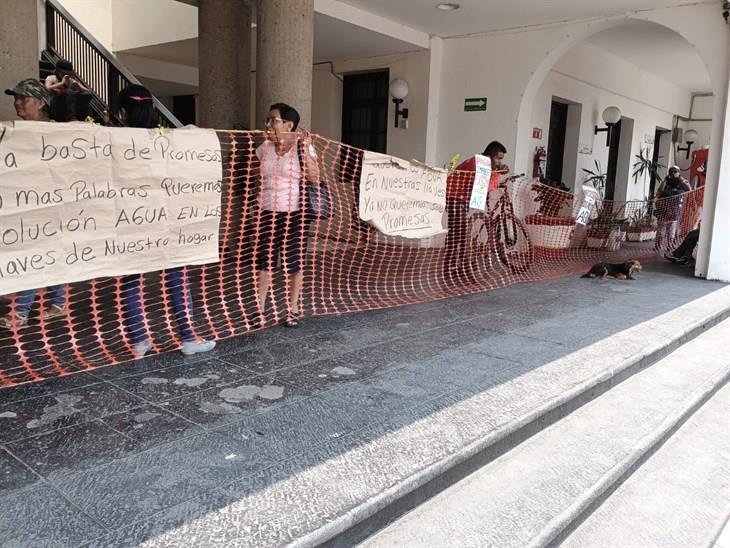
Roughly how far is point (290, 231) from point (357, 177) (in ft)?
3.33

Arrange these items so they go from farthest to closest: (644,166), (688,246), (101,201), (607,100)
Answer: (644,166) < (607,100) < (688,246) < (101,201)

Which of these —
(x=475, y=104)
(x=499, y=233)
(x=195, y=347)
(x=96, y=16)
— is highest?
(x=96, y=16)

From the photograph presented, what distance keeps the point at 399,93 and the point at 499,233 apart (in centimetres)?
361

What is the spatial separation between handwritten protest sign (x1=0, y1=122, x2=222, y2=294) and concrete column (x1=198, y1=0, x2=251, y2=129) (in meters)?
4.23

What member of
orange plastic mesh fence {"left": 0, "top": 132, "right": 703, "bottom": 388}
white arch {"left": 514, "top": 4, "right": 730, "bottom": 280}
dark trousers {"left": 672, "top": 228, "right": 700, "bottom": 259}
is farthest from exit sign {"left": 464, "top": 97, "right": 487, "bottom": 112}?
dark trousers {"left": 672, "top": 228, "right": 700, "bottom": 259}

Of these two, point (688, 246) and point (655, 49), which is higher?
point (655, 49)

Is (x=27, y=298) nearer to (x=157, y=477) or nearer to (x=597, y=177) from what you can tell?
(x=157, y=477)

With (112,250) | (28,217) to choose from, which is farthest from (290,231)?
(28,217)

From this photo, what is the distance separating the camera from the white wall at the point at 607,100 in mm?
11016

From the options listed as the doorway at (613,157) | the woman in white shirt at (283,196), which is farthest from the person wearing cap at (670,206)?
the woman in white shirt at (283,196)

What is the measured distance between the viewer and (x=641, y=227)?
1198 cm

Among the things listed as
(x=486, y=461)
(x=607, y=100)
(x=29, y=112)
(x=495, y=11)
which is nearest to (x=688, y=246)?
(x=607, y=100)

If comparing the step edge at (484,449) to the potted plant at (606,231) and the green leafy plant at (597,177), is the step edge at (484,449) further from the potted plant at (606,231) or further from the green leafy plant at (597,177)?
the green leafy plant at (597,177)

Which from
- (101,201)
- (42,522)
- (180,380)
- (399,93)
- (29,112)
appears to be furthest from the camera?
(399,93)
